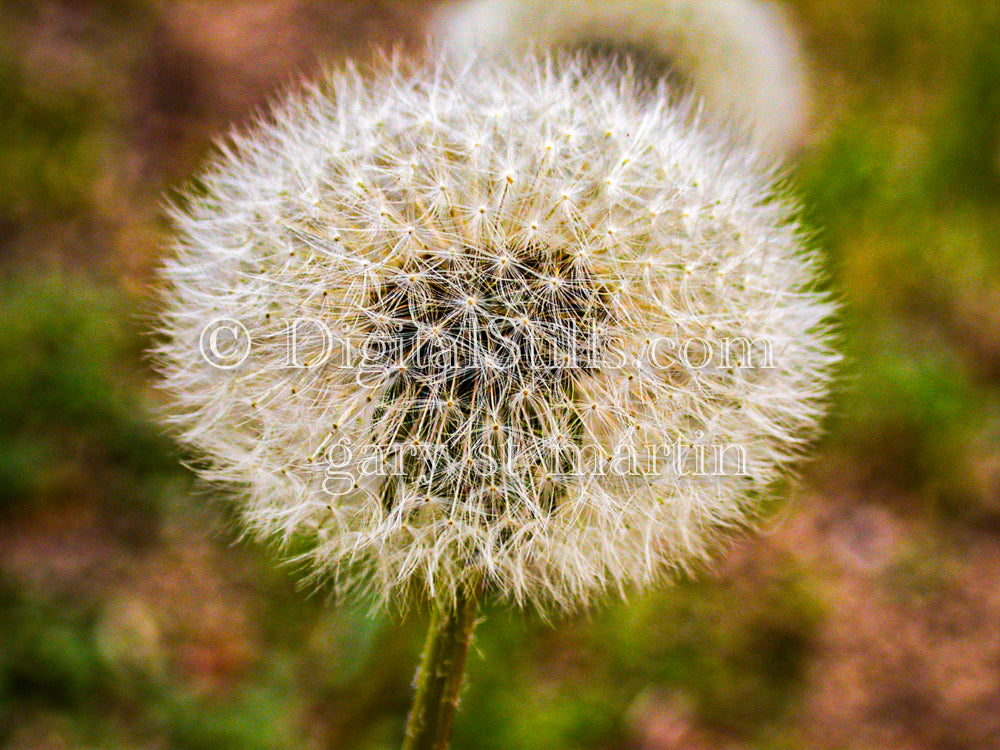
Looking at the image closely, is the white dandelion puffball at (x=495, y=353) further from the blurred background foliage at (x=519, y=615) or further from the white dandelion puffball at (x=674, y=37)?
the white dandelion puffball at (x=674, y=37)

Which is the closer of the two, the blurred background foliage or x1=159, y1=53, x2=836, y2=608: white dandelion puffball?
x1=159, y1=53, x2=836, y2=608: white dandelion puffball

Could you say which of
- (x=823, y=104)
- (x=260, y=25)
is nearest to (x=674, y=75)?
(x=823, y=104)

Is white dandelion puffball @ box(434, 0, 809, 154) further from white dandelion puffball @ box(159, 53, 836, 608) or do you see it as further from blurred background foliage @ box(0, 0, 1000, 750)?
white dandelion puffball @ box(159, 53, 836, 608)

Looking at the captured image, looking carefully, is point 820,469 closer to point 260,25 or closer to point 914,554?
point 914,554

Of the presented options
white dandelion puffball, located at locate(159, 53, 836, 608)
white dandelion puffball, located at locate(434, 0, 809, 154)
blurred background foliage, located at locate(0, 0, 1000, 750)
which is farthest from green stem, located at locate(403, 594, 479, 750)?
white dandelion puffball, located at locate(434, 0, 809, 154)

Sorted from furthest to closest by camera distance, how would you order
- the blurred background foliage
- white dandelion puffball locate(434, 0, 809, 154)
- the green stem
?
white dandelion puffball locate(434, 0, 809, 154)
the blurred background foliage
the green stem

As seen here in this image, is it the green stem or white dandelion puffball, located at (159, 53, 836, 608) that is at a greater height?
white dandelion puffball, located at (159, 53, 836, 608)

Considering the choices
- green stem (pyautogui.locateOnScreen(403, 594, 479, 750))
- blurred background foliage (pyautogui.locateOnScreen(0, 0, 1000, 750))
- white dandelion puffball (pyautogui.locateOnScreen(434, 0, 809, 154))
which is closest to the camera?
green stem (pyautogui.locateOnScreen(403, 594, 479, 750))

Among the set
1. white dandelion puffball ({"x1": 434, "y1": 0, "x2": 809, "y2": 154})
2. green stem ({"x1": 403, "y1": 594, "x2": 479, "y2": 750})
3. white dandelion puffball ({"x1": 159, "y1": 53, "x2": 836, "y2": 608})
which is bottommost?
green stem ({"x1": 403, "y1": 594, "x2": 479, "y2": 750})
